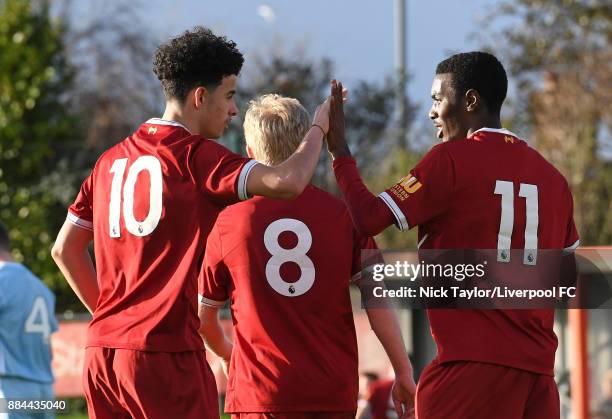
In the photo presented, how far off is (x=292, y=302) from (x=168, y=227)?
0.95 meters

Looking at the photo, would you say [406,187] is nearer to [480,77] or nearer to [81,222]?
[480,77]

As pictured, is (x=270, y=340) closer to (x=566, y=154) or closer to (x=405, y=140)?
(x=566, y=154)

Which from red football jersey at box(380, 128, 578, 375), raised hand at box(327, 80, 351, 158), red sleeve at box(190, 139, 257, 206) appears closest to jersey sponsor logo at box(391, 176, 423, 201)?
red football jersey at box(380, 128, 578, 375)

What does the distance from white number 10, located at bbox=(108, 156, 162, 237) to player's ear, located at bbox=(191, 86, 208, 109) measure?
0.30m

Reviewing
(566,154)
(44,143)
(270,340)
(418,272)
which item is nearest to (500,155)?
(418,272)

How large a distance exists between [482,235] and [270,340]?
1.14 m

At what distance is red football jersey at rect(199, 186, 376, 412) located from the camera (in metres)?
5.50

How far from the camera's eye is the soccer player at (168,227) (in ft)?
15.4

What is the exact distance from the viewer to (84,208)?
17.1 feet

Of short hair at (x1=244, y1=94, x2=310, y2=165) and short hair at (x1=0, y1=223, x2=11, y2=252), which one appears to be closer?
short hair at (x1=244, y1=94, x2=310, y2=165)

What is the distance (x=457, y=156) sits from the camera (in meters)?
4.99

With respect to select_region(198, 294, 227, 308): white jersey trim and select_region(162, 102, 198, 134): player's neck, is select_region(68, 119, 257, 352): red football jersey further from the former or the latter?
select_region(198, 294, 227, 308): white jersey trim

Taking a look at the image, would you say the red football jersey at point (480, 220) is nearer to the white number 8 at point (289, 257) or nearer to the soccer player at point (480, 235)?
the soccer player at point (480, 235)

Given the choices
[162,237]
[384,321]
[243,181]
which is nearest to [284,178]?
[243,181]
